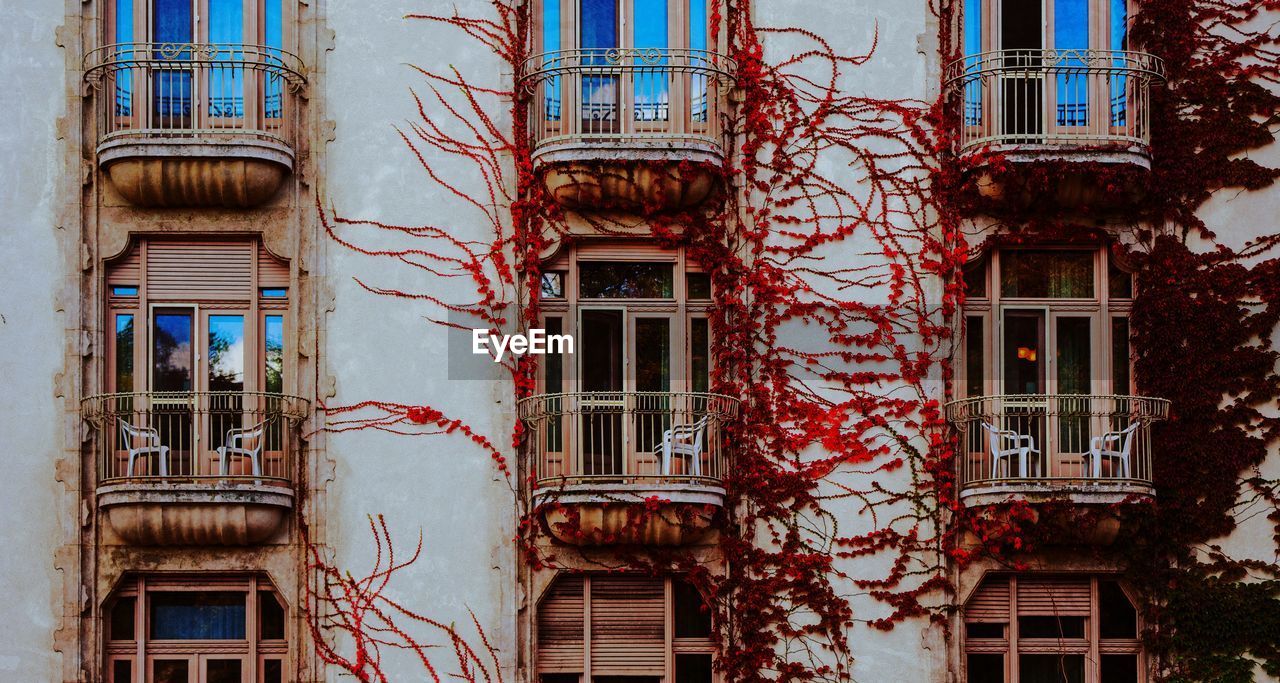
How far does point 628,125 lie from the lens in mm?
20047

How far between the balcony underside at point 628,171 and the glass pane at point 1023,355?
4028 millimetres

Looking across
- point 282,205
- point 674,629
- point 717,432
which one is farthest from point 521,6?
point 674,629

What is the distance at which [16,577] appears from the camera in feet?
62.3

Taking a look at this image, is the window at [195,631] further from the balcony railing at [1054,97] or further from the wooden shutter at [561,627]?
the balcony railing at [1054,97]

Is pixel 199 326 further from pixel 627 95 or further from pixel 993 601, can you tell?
pixel 993 601

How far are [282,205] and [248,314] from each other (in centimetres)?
131

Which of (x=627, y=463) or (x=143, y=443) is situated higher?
(x=143, y=443)

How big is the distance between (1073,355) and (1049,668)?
367 cm

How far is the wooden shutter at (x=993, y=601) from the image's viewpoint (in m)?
19.8

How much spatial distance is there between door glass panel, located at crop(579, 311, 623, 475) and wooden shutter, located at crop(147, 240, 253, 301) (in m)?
3.98

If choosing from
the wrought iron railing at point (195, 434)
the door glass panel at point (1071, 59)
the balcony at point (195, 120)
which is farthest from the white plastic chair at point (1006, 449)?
the balcony at point (195, 120)

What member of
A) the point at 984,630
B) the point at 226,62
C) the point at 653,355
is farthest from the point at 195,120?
the point at 984,630

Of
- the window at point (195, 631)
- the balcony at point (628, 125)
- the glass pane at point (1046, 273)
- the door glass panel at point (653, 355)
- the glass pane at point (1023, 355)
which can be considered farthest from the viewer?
the glass pane at point (1046, 273)

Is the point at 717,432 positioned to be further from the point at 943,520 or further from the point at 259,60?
the point at 259,60
